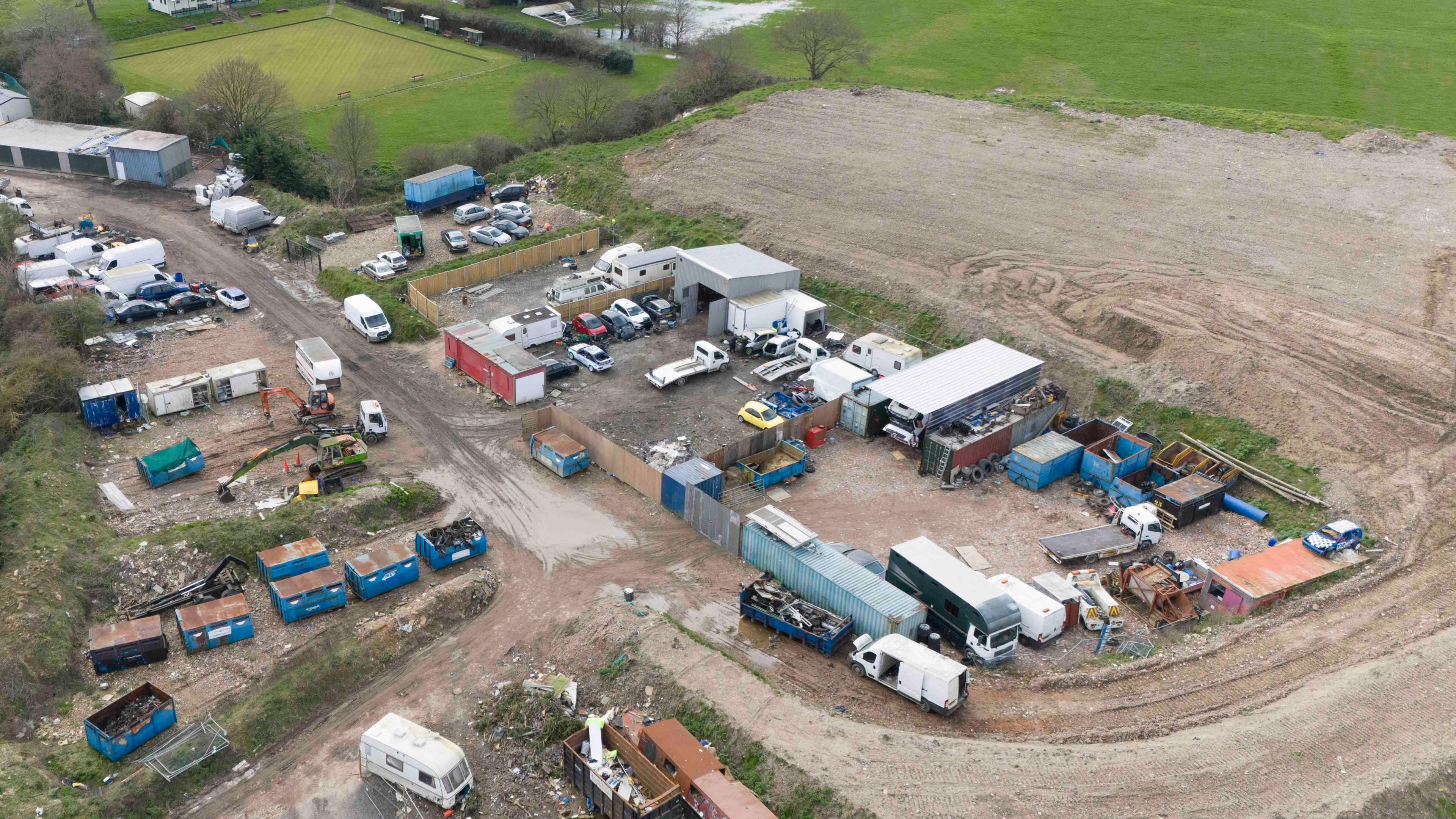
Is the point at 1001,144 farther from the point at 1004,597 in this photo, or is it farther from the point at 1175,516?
the point at 1004,597

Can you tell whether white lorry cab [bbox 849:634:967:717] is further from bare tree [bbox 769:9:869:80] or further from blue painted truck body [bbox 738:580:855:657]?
bare tree [bbox 769:9:869:80]

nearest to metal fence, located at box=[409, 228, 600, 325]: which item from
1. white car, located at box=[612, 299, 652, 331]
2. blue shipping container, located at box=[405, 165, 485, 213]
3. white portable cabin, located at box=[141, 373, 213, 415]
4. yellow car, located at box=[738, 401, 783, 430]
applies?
white car, located at box=[612, 299, 652, 331]

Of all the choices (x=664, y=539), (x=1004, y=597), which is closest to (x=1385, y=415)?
(x=1004, y=597)

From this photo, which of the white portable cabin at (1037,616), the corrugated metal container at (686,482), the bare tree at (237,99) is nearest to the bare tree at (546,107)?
the bare tree at (237,99)

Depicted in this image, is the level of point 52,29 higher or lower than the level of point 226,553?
higher

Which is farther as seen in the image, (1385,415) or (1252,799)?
(1385,415)

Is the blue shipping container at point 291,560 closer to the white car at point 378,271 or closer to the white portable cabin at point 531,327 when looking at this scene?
the white portable cabin at point 531,327

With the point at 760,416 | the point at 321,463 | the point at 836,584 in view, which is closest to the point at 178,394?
the point at 321,463
